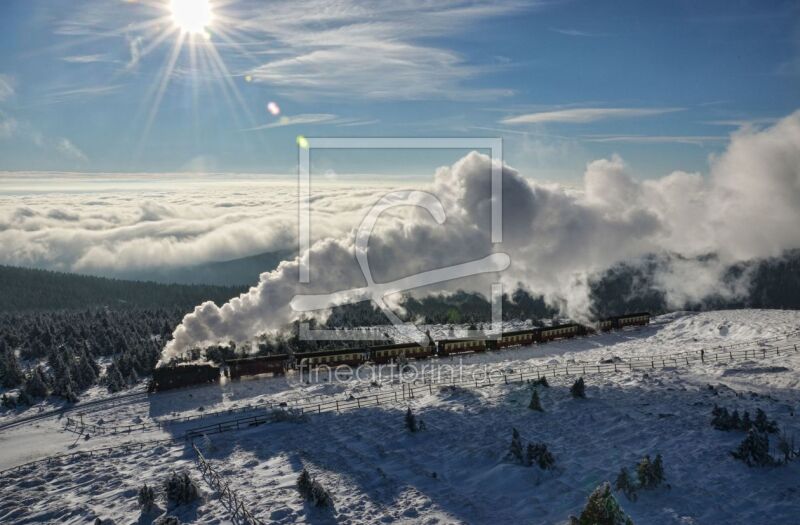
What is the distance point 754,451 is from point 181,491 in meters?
30.9

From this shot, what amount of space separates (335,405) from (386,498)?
1761 cm

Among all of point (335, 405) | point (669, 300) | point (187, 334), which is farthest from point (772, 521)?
point (669, 300)

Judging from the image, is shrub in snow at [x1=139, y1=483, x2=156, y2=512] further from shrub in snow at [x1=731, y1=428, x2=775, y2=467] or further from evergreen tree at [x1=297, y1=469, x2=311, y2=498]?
shrub in snow at [x1=731, y1=428, x2=775, y2=467]

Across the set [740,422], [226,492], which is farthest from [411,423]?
[740,422]

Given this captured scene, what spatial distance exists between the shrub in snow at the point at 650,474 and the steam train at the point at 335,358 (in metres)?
36.5

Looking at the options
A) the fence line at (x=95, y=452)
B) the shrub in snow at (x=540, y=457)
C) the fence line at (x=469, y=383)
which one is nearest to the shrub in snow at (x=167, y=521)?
the fence line at (x=95, y=452)

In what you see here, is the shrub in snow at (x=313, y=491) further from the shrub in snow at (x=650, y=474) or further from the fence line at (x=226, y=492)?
the shrub in snow at (x=650, y=474)

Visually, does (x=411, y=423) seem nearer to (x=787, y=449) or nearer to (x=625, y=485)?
(x=625, y=485)

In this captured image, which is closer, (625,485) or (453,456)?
(625,485)

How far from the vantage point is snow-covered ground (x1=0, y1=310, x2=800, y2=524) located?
26797mm

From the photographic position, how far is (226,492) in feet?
A: 97.7

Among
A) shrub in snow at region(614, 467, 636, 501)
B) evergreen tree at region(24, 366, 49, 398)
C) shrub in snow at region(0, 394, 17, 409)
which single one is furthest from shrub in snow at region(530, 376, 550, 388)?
shrub in snow at region(0, 394, 17, 409)

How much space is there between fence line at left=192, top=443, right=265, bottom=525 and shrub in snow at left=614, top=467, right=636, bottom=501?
1784 centimetres

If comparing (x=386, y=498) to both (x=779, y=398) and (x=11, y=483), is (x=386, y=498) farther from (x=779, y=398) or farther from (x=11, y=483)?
(x=779, y=398)
